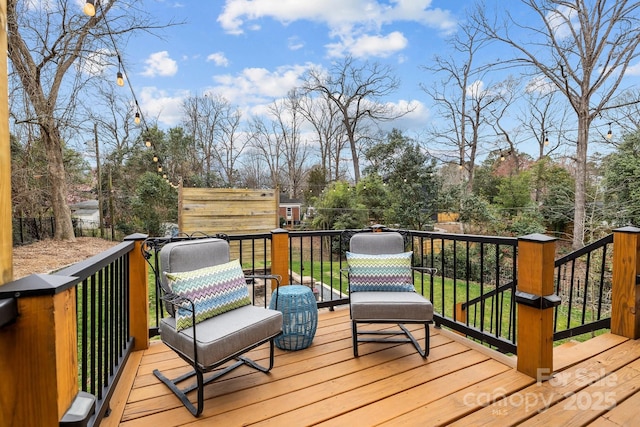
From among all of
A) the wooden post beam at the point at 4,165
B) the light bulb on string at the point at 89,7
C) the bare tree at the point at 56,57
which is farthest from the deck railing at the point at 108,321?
the bare tree at the point at 56,57

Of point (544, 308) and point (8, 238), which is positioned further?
point (544, 308)

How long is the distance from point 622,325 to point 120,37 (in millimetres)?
10771

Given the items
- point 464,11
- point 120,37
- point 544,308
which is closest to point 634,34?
point 464,11

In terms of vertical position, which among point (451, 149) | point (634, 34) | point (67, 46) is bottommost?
point (451, 149)

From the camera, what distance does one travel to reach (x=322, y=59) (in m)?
14.4

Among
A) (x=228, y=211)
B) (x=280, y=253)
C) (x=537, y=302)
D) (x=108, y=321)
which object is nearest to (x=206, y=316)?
(x=108, y=321)

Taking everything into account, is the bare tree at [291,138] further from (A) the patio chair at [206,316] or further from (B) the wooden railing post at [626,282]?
(B) the wooden railing post at [626,282]

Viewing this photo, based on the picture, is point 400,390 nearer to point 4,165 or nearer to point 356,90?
point 4,165

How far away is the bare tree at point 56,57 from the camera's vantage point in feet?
23.3

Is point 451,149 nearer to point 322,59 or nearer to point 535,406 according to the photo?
point 322,59

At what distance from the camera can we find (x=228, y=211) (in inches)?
251

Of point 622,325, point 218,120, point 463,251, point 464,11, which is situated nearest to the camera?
point 622,325

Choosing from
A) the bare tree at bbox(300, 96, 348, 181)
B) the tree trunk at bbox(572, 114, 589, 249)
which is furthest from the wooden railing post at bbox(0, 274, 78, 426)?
the bare tree at bbox(300, 96, 348, 181)

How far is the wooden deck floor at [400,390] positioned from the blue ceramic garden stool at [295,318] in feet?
0.30
